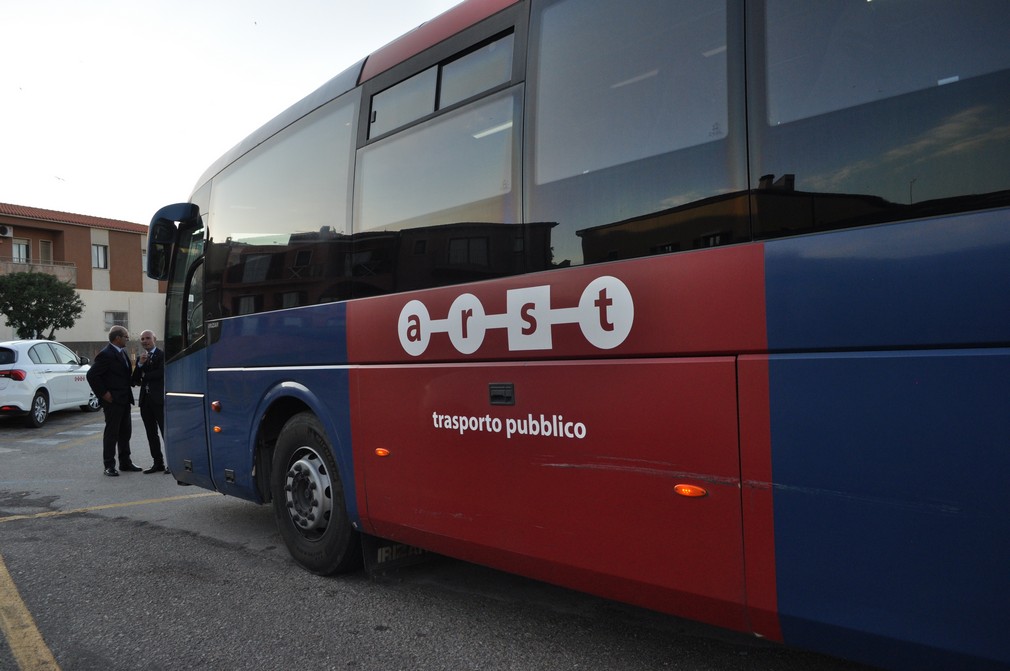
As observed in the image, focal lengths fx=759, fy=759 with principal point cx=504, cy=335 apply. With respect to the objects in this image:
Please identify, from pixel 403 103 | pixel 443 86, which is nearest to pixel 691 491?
pixel 443 86

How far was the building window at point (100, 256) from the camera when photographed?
45406 millimetres

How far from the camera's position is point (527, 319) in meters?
3.24

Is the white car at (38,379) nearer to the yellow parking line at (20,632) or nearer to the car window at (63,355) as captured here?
the car window at (63,355)

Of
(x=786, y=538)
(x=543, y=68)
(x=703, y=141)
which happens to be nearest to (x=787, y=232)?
(x=703, y=141)

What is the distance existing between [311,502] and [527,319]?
7.51 ft

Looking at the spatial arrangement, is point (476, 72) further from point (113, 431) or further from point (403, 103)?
point (113, 431)

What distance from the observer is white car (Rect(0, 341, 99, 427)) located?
13641 mm

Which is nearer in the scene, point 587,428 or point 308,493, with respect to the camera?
point 587,428

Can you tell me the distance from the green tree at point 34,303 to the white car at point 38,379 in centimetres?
2483

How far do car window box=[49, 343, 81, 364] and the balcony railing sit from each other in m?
27.9

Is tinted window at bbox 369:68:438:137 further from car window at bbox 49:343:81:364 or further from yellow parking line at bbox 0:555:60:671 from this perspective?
car window at bbox 49:343:81:364

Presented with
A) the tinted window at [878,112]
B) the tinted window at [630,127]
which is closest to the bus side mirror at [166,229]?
the tinted window at [630,127]

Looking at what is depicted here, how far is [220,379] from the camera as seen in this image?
559 centimetres

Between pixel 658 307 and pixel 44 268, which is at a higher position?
pixel 44 268
